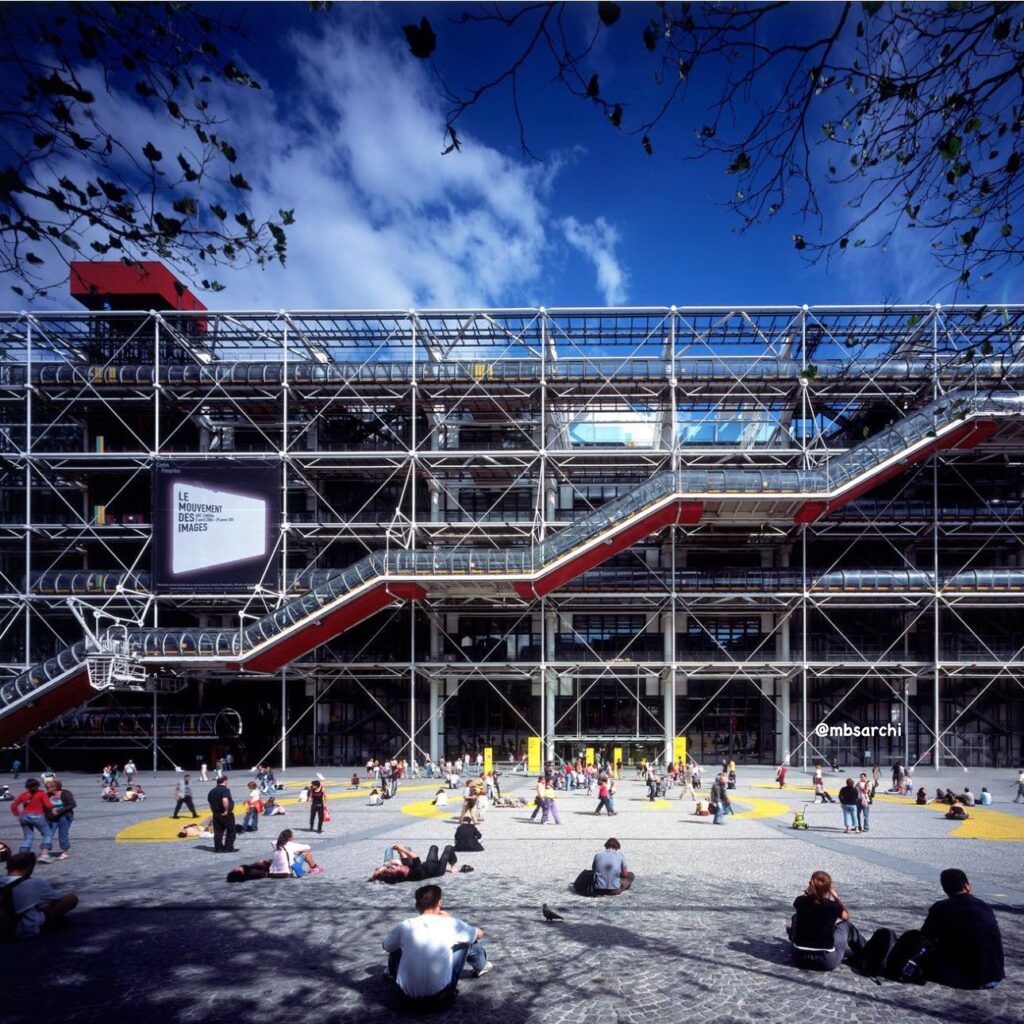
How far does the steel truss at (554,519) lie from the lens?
27578 mm

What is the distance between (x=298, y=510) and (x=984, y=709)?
27639 mm

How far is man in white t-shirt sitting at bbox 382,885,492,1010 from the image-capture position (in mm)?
5578

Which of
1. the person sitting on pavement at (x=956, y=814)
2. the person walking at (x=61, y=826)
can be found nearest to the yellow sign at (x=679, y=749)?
the person sitting on pavement at (x=956, y=814)

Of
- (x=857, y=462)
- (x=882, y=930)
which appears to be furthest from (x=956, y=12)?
(x=857, y=462)

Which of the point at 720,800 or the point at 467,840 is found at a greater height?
the point at 467,840

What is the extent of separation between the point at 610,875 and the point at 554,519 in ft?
71.1

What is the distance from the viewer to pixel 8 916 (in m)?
7.42

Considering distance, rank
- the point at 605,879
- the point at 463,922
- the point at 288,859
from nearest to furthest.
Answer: the point at 463,922, the point at 605,879, the point at 288,859

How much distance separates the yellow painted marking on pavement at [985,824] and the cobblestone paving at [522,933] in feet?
3.69

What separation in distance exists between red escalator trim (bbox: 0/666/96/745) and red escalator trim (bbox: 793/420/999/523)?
2327 cm

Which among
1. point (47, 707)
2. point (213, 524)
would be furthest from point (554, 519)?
point (47, 707)

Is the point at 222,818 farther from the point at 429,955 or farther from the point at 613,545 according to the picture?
the point at 613,545

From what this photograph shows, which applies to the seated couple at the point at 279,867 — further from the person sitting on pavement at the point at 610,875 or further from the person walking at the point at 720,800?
the person walking at the point at 720,800

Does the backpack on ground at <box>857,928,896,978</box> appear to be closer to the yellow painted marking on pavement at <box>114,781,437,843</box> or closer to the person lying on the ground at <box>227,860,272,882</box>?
the person lying on the ground at <box>227,860,272,882</box>
